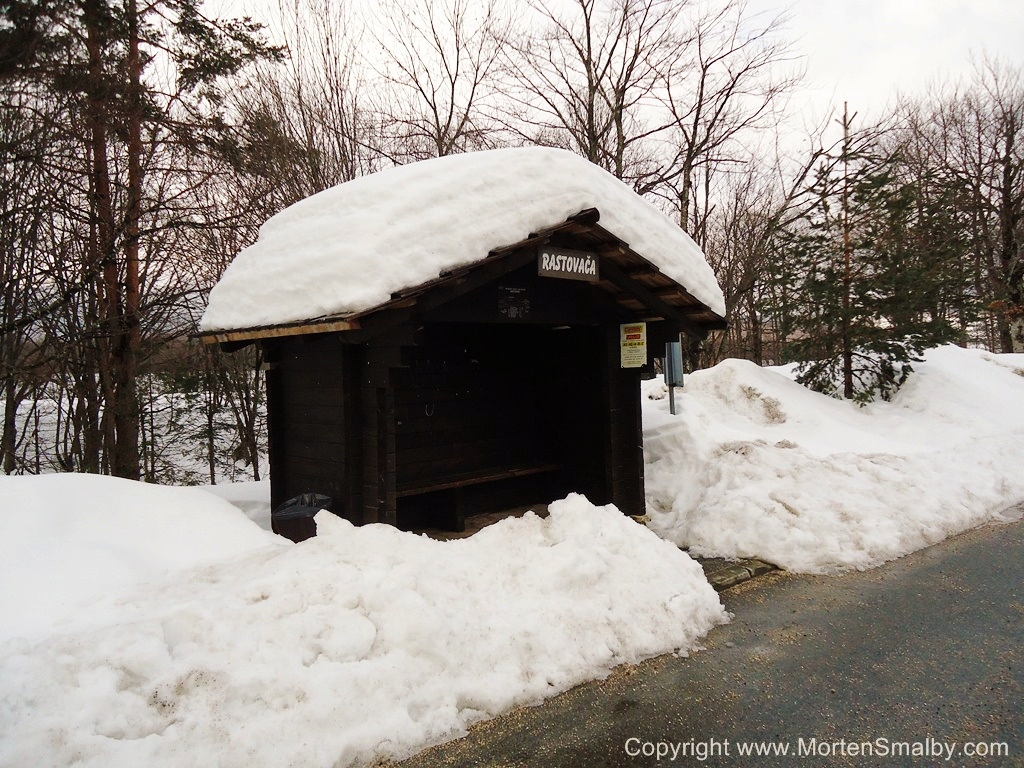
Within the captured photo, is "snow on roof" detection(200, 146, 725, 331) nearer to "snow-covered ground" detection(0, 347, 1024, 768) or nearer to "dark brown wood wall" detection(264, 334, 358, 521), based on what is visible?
"dark brown wood wall" detection(264, 334, 358, 521)

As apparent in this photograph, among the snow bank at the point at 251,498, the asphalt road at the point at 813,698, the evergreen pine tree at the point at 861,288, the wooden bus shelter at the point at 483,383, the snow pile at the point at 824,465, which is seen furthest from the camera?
the evergreen pine tree at the point at 861,288

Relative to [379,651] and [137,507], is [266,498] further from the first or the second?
[379,651]

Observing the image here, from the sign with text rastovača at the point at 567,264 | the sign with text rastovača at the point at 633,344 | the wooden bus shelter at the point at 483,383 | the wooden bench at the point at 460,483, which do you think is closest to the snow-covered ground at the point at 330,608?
the wooden bus shelter at the point at 483,383

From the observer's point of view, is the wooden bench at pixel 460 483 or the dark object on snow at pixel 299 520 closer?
the dark object on snow at pixel 299 520

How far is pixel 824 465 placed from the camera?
7.87 metres

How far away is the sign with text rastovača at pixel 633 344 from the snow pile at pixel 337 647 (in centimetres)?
246

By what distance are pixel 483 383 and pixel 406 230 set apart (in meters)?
2.75

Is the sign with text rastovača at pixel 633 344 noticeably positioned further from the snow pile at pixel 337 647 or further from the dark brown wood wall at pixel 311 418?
the dark brown wood wall at pixel 311 418

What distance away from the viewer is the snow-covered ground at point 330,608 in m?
3.00

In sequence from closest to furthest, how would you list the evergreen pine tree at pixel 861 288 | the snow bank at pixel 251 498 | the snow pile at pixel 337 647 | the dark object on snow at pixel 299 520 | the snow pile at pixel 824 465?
the snow pile at pixel 337 647 < the dark object on snow at pixel 299 520 < the snow pile at pixel 824 465 < the snow bank at pixel 251 498 < the evergreen pine tree at pixel 861 288

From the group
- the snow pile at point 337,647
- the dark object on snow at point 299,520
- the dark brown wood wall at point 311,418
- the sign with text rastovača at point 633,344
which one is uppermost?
the sign with text rastovača at point 633,344

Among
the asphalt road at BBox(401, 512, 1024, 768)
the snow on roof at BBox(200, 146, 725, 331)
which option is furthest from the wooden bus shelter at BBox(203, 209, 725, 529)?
the asphalt road at BBox(401, 512, 1024, 768)

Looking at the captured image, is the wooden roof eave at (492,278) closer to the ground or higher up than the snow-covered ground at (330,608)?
higher up

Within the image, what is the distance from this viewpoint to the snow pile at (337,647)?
2930mm
